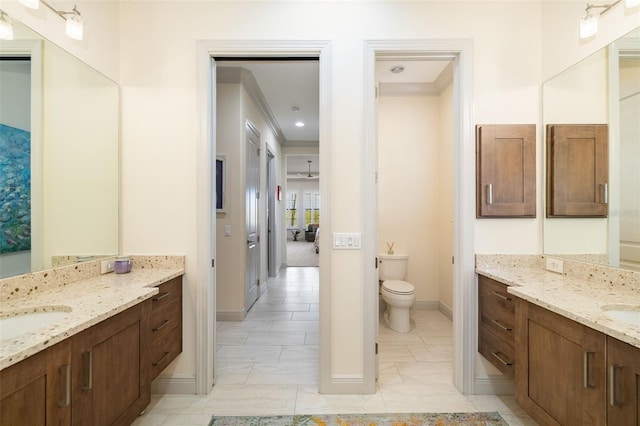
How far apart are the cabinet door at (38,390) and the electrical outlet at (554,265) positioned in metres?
2.72

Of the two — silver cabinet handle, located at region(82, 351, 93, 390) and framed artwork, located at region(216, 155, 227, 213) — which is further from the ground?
framed artwork, located at region(216, 155, 227, 213)

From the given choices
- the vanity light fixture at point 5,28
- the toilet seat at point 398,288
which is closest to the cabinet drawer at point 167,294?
the vanity light fixture at point 5,28

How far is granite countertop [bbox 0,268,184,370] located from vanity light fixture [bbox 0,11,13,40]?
1264mm

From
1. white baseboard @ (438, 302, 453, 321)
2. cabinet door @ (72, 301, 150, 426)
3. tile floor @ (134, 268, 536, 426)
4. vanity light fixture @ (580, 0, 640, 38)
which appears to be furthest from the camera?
white baseboard @ (438, 302, 453, 321)

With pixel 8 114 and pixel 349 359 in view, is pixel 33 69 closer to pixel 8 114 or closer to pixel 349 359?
pixel 8 114

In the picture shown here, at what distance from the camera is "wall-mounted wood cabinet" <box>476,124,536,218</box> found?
2064mm

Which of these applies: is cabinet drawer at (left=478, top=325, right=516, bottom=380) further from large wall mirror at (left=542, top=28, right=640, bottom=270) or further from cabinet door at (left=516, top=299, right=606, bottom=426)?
large wall mirror at (left=542, top=28, right=640, bottom=270)

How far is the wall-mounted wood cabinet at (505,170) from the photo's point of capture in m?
2.06

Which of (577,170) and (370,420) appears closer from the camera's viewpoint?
(370,420)

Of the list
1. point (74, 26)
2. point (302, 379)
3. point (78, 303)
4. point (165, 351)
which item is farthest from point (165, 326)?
point (74, 26)

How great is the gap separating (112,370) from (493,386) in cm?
238

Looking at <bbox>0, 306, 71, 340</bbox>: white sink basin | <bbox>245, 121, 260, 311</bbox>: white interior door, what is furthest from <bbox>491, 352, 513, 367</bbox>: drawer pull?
<bbox>245, 121, 260, 311</bbox>: white interior door

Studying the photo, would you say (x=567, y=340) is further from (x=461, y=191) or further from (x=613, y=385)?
(x=461, y=191)

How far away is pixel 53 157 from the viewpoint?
1646mm
